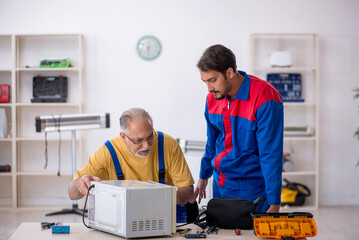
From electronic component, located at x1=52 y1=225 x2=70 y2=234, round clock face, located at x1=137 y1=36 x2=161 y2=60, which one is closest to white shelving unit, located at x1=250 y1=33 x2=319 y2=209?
round clock face, located at x1=137 y1=36 x2=161 y2=60

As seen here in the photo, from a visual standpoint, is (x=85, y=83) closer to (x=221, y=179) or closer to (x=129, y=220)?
(x=221, y=179)

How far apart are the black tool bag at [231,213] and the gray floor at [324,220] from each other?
7.37ft

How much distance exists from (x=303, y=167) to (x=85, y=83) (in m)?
2.82

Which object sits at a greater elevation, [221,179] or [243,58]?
[243,58]

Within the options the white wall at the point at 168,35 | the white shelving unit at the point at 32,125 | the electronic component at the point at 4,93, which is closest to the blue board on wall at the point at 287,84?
the white wall at the point at 168,35

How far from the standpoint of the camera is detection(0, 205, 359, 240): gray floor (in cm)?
429

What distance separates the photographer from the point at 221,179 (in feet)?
8.41

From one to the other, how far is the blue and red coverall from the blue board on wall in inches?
122

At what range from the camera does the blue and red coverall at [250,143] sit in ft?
7.59

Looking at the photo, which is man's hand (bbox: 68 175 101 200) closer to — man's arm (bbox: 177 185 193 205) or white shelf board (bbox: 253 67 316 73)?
man's arm (bbox: 177 185 193 205)

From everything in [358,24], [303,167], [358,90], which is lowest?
[303,167]

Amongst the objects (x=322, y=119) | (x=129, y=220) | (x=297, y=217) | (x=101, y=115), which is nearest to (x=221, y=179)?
(x=297, y=217)

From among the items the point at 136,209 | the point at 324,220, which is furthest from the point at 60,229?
the point at 324,220

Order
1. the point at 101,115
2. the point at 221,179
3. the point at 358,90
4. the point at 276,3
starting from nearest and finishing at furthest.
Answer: the point at 221,179
the point at 101,115
the point at 358,90
the point at 276,3
